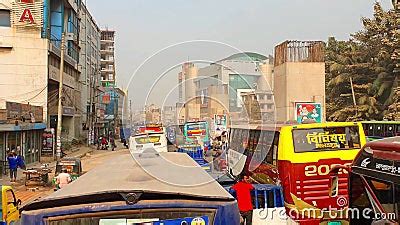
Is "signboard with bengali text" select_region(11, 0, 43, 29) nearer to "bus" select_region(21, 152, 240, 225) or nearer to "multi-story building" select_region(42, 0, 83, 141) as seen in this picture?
"multi-story building" select_region(42, 0, 83, 141)

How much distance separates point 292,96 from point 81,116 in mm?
31838

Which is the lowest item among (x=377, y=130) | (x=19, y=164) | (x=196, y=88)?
(x=19, y=164)

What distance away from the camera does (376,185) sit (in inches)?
237

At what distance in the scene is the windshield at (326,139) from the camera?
9969 mm

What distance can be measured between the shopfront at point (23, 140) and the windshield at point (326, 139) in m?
17.4

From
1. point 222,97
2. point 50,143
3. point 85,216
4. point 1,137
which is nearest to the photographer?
point 85,216

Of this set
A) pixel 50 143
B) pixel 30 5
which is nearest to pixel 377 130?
pixel 50 143

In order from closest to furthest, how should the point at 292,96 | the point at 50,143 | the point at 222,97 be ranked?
the point at 222,97 < the point at 292,96 < the point at 50,143

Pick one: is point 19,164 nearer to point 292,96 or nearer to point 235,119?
point 235,119

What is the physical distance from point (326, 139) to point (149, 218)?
6.86 metres

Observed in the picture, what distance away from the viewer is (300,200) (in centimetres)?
964

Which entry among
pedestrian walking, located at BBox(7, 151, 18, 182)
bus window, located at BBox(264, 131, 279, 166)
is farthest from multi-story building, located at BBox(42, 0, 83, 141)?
bus window, located at BBox(264, 131, 279, 166)

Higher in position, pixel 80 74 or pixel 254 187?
pixel 80 74

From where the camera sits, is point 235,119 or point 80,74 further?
point 80,74
